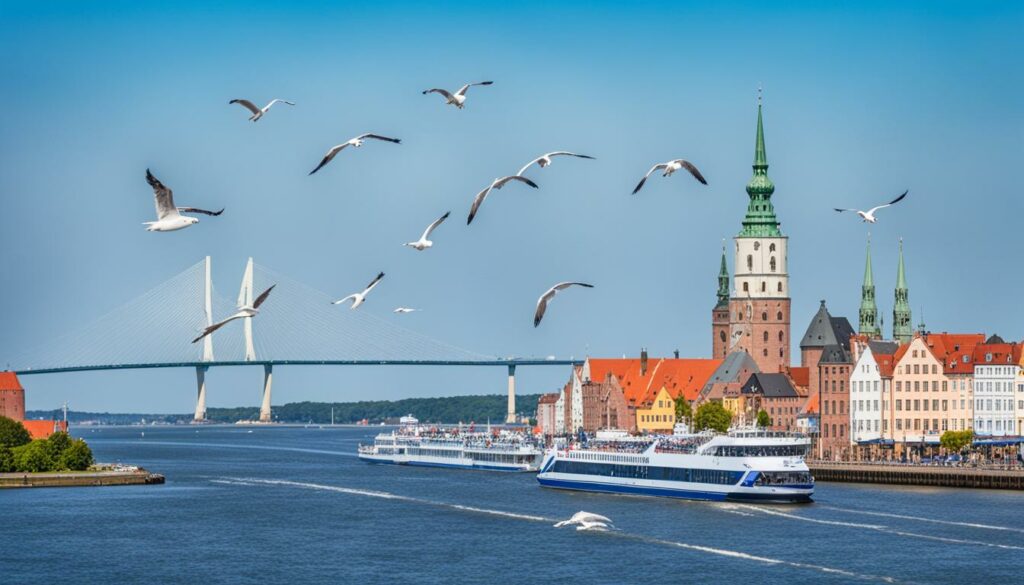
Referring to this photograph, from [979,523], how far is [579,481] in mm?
25437

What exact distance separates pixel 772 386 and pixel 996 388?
991 inches

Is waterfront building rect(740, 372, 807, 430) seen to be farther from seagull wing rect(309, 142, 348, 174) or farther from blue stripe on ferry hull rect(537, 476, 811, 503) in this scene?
seagull wing rect(309, 142, 348, 174)

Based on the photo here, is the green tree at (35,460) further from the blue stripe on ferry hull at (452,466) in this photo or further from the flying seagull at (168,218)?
the flying seagull at (168,218)

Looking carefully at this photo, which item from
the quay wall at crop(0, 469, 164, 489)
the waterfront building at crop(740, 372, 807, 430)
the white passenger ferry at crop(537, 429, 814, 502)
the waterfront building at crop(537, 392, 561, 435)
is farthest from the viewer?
the waterfront building at crop(537, 392, 561, 435)

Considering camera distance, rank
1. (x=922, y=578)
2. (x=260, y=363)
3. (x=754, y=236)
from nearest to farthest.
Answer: (x=922, y=578)
(x=754, y=236)
(x=260, y=363)

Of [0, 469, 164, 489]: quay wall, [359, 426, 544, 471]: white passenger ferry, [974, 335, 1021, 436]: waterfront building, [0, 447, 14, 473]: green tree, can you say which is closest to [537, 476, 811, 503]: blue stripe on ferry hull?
[0, 469, 164, 489]: quay wall

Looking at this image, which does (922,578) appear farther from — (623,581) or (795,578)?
(623,581)

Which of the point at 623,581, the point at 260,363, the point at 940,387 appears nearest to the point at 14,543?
the point at 623,581

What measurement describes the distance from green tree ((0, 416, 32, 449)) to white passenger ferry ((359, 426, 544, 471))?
24.4 meters

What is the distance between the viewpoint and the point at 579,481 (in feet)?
299

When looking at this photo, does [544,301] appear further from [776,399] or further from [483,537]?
[776,399]

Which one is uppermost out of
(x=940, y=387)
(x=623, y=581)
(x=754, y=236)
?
(x=754, y=236)

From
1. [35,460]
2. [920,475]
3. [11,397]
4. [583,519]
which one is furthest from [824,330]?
[583,519]

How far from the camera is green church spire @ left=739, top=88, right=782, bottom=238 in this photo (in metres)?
139
